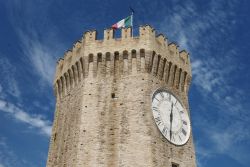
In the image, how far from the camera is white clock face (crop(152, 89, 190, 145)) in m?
17.6

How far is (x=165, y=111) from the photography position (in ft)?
60.0

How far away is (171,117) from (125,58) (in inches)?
151

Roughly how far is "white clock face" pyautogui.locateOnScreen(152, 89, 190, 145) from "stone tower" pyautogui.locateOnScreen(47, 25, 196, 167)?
239mm

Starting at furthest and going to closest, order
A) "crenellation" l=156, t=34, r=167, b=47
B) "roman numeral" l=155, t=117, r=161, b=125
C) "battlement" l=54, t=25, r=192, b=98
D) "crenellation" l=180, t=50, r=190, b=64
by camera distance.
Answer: "crenellation" l=180, t=50, r=190, b=64, "crenellation" l=156, t=34, r=167, b=47, "battlement" l=54, t=25, r=192, b=98, "roman numeral" l=155, t=117, r=161, b=125

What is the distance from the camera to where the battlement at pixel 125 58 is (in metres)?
18.7

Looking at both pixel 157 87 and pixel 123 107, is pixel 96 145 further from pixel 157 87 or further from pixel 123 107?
pixel 157 87

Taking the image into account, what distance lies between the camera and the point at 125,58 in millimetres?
18938

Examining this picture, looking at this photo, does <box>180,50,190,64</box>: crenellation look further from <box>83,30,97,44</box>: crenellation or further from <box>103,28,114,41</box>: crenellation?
<box>83,30,97,44</box>: crenellation

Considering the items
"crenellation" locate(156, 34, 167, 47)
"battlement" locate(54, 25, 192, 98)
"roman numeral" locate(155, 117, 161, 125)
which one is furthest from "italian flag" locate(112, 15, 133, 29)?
"roman numeral" locate(155, 117, 161, 125)

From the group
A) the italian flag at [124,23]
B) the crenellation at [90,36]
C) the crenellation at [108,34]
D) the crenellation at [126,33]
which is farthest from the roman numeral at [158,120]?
the italian flag at [124,23]

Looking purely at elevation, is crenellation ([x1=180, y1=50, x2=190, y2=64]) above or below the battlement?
above

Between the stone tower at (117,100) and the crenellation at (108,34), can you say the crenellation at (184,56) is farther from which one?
the crenellation at (108,34)

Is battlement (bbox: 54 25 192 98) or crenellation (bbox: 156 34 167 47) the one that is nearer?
battlement (bbox: 54 25 192 98)

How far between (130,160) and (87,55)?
6268 mm
